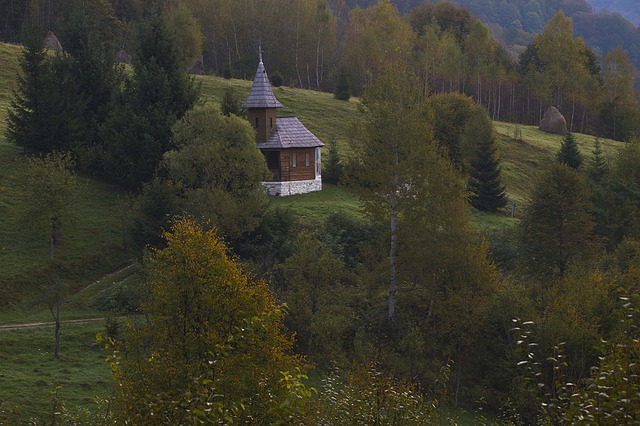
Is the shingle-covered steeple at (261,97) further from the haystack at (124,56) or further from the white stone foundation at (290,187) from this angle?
the haystack at (124,56)

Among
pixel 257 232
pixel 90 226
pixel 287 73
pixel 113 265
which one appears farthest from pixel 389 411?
pixel 287 73

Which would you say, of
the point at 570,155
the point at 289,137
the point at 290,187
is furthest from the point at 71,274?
the point at 570,155

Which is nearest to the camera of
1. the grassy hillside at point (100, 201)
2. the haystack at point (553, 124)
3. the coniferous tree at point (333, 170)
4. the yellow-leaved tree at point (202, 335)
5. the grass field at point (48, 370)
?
the yellow-leaved tree at point (202, 335)

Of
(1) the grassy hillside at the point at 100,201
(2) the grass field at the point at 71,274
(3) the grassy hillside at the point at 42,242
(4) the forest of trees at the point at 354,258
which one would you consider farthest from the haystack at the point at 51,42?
(3) the grassy hillside at the point at 42,242

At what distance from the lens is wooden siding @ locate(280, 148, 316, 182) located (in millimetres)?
50531

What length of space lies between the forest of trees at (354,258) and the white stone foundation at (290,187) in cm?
357

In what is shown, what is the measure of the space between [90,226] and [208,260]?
79.0 ft

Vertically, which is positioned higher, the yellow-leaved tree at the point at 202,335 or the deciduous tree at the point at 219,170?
the deciduous tree at the point at 219,170

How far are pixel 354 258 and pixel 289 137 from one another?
513 inches

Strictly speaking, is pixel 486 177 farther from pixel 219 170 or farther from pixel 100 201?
pixel 100 201

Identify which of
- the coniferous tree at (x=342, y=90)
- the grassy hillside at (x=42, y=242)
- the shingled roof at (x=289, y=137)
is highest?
the coniferous tree at (x=342, y=90)

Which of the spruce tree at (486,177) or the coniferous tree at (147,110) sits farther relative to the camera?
the spruce tree at (486,177)

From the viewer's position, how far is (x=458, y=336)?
113 ft

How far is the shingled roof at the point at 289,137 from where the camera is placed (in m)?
50.2
